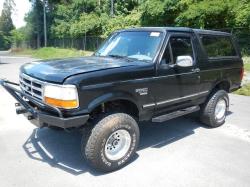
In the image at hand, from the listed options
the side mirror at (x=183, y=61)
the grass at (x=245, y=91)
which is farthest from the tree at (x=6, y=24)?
the side mirror at (x=183, y=61)

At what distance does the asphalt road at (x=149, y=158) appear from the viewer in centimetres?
448

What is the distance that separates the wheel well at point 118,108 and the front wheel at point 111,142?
165 millimetres

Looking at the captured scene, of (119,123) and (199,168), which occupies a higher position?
(119,123)

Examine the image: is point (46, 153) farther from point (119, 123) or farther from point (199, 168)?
point (199, 168)

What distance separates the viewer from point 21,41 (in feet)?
203

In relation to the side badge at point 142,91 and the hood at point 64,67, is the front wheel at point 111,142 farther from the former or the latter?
the hood at point 64,67

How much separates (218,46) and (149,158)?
9.79 ft

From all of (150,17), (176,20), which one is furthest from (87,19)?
(176,20)

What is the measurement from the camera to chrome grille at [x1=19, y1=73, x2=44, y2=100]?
4.59 m

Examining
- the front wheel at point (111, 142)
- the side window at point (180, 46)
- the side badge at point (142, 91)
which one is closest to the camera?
the front wheel at point (111, 142)

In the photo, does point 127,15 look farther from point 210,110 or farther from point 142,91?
point 142,91

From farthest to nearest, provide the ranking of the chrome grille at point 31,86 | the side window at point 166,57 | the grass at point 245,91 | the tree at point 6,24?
1. the tree at point 6,24
2. the grass at point 245,91
3. the side window at point 166,57
4. the chrome grille at point 31,86

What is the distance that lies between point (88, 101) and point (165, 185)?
151cm

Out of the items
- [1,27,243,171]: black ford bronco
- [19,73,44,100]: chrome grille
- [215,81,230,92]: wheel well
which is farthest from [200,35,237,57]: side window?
[19,73,44,100]: chrome grille
